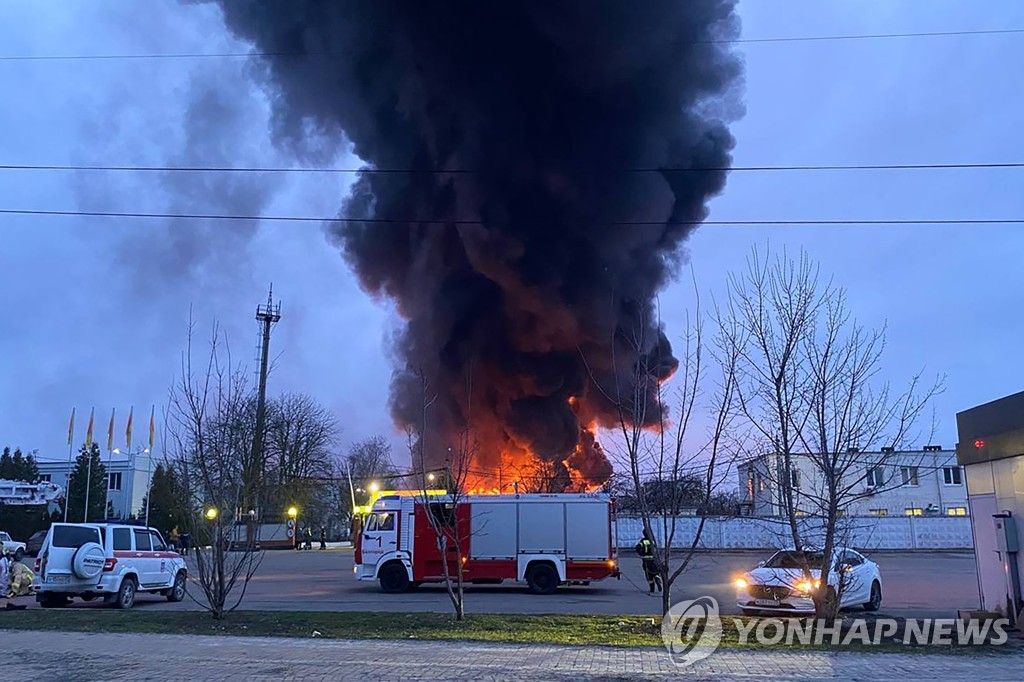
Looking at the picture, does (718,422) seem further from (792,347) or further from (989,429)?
(989,429)

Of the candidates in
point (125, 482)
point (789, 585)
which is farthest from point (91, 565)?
point (125, 482)

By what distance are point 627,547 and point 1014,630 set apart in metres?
31.6

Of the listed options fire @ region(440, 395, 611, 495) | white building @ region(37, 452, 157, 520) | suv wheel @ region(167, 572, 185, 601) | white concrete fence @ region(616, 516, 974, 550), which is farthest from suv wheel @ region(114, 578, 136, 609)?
white building @ region(37, 452, 157, 520)

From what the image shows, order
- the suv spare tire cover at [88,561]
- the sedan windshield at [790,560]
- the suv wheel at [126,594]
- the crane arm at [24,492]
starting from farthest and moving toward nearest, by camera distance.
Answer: the crane arm at [24,492] < the suv wheel at [126,594] < the suv spare tire cover at [88,561] < the sedan windshield at [790,560]

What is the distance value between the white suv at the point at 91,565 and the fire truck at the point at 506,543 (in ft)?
19.7

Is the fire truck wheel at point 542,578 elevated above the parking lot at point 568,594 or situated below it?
above

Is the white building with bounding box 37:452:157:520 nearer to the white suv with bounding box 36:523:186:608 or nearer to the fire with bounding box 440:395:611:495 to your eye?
the fire with bounding box 440:395:611:495

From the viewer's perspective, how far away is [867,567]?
14.6 meters

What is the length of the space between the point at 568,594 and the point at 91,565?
1101 cm

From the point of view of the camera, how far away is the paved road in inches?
319

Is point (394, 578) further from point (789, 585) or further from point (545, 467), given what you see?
point (545, 467)

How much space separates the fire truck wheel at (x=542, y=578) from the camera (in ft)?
67.4

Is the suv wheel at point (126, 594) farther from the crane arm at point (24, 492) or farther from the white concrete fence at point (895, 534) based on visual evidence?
the white concrete fence at point (895, 534)

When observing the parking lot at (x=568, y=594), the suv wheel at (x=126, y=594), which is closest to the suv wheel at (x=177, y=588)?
the parking lot at (x=568, y=594)
